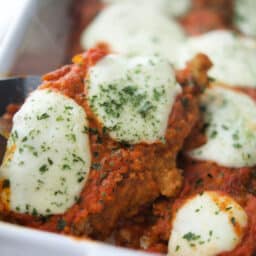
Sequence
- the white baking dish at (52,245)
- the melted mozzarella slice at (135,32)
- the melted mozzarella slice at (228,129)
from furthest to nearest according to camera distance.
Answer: the melted mozzarella slice at (135,32) → the melted mozzarella slice at (228,129) → the white baking dish at (52,245)

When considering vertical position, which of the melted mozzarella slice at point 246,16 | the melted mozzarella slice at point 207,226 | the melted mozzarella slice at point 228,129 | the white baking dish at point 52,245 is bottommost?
the melted mozzarella slice at point 207,226

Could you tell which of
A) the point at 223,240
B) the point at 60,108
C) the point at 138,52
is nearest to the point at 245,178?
the point at 223,240

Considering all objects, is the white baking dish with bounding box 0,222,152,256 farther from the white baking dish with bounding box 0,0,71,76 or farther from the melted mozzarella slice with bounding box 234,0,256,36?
the melted mozzarella slice with bounding box 234,0,256,36

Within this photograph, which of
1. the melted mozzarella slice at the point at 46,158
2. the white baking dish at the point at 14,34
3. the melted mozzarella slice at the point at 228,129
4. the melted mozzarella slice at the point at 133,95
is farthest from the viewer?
the white baking dish at the point at 14,34

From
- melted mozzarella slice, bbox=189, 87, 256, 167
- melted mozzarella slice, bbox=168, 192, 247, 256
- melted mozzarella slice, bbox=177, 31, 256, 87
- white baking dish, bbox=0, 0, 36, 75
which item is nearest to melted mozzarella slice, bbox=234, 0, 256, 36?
melted mozzarella slice, bbox=177, 31, 256, 87

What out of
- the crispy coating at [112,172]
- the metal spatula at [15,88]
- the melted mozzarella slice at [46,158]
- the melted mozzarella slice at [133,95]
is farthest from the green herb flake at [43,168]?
the metal spatula at [15,88]

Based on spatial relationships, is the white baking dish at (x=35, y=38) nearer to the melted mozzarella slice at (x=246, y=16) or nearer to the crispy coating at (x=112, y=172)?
the crispy coating at (x=112, y=172)

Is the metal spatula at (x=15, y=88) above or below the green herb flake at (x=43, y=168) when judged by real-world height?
above
